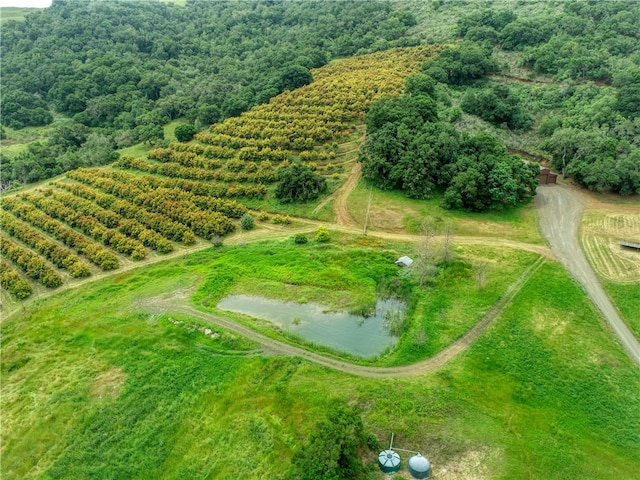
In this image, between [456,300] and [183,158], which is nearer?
[456,300]

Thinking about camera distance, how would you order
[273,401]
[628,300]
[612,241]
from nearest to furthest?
[273,401], [628,300], [612,241]

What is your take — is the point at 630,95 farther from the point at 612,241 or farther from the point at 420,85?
the point at 420,85

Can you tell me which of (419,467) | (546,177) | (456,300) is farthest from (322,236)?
(546,177)

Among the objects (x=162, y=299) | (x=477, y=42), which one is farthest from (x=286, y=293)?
(x=477, y=42)

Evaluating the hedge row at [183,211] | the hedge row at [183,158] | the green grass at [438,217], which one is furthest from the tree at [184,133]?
the green grass at [438,217]

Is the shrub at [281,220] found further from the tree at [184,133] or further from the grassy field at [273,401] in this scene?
the tree at [184,133]

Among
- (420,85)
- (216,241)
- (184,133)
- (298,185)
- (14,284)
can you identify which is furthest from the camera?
(184,133)
